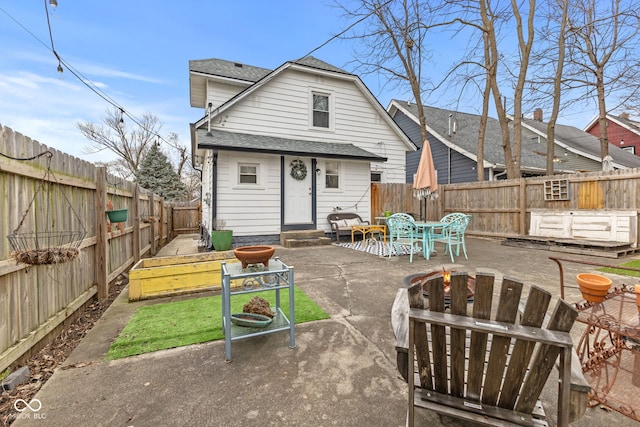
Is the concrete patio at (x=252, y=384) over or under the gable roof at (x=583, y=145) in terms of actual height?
under

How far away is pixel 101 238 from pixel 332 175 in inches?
274

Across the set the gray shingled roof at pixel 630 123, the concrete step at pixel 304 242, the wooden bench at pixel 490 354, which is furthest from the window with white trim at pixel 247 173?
the gray shingled roof at pixel 630 123

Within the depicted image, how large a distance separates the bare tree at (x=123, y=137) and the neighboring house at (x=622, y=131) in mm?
34640

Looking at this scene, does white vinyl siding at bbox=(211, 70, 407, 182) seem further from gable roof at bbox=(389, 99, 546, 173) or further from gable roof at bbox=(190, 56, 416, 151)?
gable roof at bbox=(389, 99, 546, 173)

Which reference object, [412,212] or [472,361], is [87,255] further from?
[412,212]

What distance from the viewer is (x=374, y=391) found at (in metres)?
1.97

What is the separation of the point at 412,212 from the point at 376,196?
1705mm

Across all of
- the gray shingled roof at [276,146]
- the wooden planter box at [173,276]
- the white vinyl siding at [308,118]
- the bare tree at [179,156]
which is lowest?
the wooden planter box at [173,276]

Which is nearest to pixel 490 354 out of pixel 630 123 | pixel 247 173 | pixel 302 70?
pixel 247 173

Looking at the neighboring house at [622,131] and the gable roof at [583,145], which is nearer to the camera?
the gable roof at [583,145]

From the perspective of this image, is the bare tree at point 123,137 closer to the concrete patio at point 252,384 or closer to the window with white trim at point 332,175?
the window with white trim at point 332,175

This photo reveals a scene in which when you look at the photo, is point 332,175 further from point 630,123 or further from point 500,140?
point 630,123

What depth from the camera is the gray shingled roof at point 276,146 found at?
7.53 metres

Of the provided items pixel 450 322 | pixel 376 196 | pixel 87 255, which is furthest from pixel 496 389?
pixel 376 196
